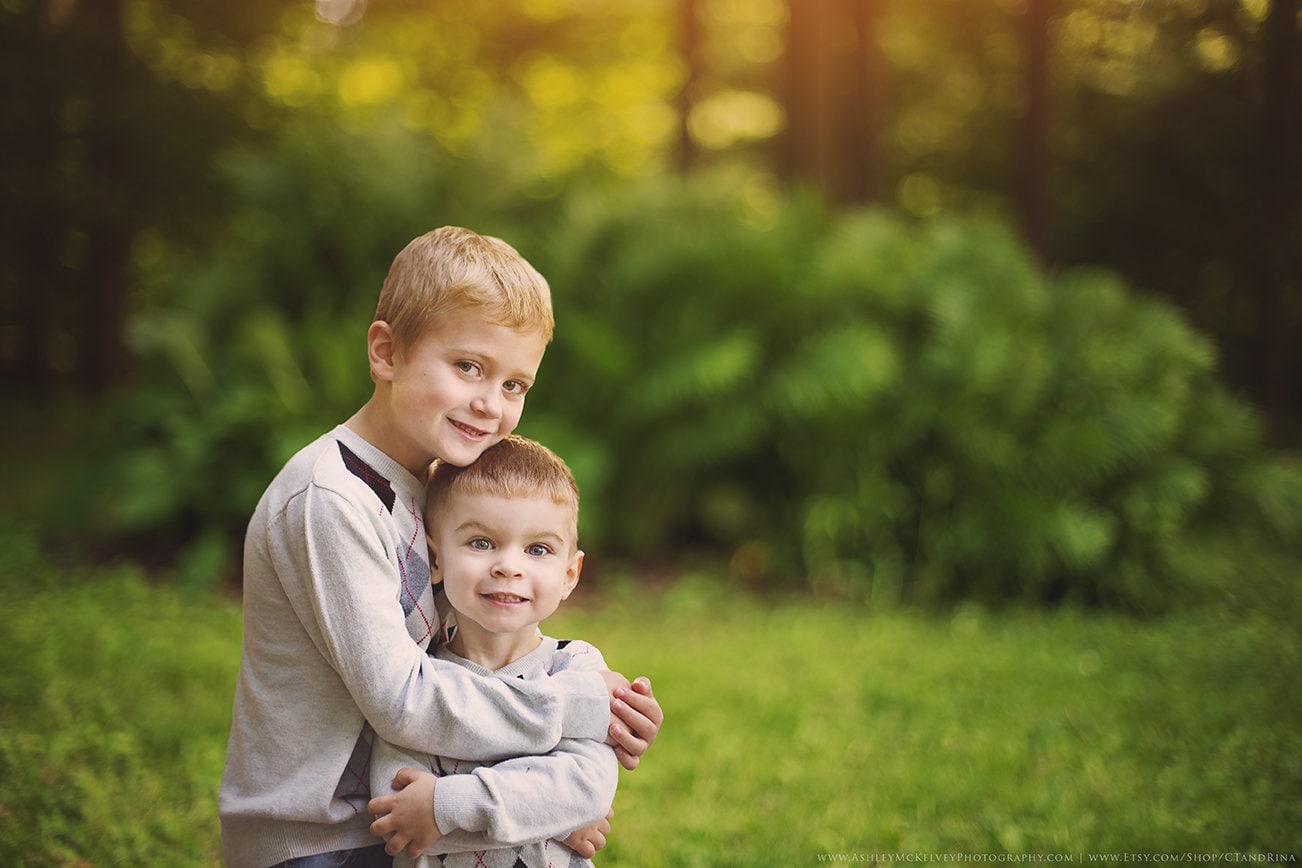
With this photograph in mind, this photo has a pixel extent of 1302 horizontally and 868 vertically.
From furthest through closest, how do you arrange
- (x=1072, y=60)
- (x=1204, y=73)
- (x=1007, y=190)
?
(x=1007, y=190), (x=1072, y=60), (x=1204, y=73)

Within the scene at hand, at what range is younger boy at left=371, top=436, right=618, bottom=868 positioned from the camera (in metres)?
1.88

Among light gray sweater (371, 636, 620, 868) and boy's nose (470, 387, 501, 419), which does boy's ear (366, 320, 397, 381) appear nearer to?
boy's nose (470, 387, 501, 419)

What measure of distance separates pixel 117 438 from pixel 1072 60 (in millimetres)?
9833

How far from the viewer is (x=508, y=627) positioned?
6.57 feet

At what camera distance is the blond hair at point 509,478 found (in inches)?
79.4

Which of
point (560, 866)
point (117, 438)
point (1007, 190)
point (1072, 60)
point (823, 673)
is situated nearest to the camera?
point (560, 866)

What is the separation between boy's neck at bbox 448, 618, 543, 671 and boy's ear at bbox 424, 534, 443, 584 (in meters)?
0.10

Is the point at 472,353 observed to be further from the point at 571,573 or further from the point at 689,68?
the point at 689,68

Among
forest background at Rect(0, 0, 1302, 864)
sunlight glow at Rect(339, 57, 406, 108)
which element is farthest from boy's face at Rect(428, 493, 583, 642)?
sunlight glow at Rect(339, 57, 406, 108)

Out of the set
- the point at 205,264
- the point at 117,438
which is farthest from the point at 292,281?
the point at 117,438

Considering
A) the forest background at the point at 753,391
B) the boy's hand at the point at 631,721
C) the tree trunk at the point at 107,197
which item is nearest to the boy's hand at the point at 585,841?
the boy's hand at the point at 631,721

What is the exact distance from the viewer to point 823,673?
16.6 ft

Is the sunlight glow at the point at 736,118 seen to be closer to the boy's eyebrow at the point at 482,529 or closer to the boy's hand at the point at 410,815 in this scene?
the boy's eyebrow at the point at 482,529

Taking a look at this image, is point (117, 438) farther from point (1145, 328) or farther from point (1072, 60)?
point (1072, 60)
